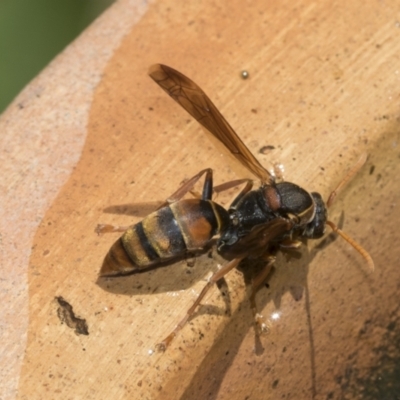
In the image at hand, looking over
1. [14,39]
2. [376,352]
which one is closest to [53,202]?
[376,352]

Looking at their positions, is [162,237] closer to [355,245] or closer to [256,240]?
[256,240]

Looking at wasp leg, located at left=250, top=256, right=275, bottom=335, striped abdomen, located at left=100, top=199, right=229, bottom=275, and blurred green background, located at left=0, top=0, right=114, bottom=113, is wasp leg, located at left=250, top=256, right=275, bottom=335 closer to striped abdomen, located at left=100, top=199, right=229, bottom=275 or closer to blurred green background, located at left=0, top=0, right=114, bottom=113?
striped abdomen, located at left=100, top=199, right=229, bottom=275

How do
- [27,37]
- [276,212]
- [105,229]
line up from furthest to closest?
[27,37] < [276,212] < [105,229]

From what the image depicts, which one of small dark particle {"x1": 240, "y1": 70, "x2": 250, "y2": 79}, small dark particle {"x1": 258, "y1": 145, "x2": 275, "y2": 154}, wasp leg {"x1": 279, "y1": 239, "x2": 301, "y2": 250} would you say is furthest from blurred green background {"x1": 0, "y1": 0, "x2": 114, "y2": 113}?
wasp leg {"x1": 279, "y1": 239, "x2": 301, "y2": 250}

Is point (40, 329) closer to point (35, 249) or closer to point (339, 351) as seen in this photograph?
point (35, 249)

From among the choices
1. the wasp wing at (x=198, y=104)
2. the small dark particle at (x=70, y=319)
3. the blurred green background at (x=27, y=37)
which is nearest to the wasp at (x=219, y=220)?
the wasp wing at (x=198, y=104)

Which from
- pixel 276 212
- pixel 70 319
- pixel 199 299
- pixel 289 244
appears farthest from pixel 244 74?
pixel 70 319

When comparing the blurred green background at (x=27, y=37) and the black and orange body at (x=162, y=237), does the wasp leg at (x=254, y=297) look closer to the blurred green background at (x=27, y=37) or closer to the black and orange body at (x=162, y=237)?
the black and orange body at (x=162, y=237)
